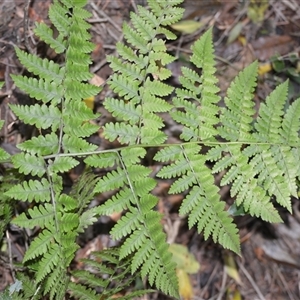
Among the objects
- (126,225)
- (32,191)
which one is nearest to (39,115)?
(32,191)

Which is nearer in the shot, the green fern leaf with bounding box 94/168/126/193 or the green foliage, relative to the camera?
the green fern leaf with bounding box 94/168/126/193

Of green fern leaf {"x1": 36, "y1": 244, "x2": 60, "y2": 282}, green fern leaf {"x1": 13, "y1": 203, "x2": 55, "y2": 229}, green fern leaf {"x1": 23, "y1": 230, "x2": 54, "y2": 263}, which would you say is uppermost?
green fern leaf {"x1": 13, "y1": 203, "x2": 55, "y2": 229}

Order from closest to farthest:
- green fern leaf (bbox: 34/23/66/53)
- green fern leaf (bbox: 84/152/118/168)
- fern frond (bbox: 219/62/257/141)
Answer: green fern leaf (bbox: 34/23/66/53) < green fern leaf (bbox: 84/152/118/168) < fern frond (bbox: 219/62/257/141)

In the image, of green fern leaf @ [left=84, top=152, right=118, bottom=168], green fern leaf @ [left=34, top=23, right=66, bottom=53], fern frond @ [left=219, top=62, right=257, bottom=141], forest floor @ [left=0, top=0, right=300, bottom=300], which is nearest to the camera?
green fern leaf @ [left=34, top=23, right=66, bottom=53]

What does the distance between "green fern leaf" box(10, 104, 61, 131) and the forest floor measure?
1081 millimetres

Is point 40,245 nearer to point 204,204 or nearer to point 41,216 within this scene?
point 41,216

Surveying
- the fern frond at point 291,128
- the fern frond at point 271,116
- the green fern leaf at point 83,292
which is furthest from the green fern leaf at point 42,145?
the fern frond at point 291,128

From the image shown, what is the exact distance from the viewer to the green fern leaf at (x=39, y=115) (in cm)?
254

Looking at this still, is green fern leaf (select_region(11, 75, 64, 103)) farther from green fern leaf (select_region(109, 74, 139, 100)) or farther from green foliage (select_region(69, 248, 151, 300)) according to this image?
green foliage (select_region(69, 248, 151, 300))

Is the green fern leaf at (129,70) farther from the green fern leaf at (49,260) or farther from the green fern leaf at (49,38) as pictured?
the green fern leaf at (49,260)

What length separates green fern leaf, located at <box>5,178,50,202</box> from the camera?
8.06 feet

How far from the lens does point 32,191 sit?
2.52 meters

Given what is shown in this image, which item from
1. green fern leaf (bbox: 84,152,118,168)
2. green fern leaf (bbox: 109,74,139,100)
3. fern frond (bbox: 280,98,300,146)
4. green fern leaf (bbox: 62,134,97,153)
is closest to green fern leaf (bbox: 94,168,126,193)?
green fern leaf (bbox: 84,152,118,168)

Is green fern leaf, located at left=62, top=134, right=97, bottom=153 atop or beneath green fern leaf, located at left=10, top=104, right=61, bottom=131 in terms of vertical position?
beneath
